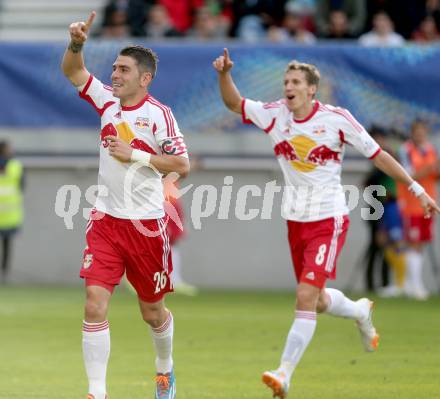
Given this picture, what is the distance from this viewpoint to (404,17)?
2236cm

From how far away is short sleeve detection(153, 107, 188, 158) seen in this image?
8891 mm

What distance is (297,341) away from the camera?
941cm

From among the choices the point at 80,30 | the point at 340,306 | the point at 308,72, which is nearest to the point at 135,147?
the point at 80,30

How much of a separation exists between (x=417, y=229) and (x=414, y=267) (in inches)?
22.2

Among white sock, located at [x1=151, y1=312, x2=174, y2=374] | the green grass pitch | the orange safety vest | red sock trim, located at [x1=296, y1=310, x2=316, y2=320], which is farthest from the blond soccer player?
the orange safety vest

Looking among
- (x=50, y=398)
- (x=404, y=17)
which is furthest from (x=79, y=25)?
(x=404, y=17)

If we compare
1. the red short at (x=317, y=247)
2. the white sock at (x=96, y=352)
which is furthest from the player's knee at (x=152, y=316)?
the red short at (x=317, y=247)

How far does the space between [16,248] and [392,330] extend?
9.05 metres

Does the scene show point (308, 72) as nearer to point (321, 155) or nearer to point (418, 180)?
point (321, 155)

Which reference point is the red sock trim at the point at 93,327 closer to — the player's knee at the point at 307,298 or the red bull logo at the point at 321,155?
the player's knee at the point at 307,298

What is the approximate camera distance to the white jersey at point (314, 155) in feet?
33.7

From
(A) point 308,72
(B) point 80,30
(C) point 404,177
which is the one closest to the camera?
(B) point 80,30

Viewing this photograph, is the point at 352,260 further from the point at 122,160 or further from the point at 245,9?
the point at 122,160

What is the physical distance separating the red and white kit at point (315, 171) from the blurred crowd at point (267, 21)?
10.8 meters
